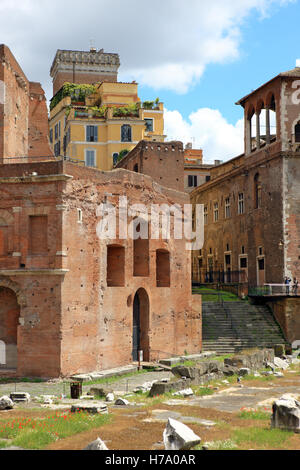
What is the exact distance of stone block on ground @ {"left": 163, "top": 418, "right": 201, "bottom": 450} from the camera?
39.0 feet

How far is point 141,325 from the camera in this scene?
2856cm

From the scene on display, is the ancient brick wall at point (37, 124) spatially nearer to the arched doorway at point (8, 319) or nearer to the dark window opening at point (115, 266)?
the dark window opening at point (115, 266)

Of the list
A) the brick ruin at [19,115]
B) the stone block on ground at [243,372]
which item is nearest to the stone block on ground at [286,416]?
the stone block on ground at [243,372]

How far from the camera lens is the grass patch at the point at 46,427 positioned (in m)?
12.7

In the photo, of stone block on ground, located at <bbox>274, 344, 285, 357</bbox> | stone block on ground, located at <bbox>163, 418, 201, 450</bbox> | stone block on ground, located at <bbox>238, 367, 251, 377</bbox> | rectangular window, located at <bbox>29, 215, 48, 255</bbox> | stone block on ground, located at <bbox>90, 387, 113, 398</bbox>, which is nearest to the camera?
stone block on ground, located at <bbox>163, 418, 201, 450</bbox>

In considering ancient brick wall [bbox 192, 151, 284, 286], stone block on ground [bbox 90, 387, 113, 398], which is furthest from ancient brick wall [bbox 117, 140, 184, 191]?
stone block on ground [bbox 90, 387, 113, 398]

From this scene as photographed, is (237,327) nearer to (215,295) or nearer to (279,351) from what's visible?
(279,351)

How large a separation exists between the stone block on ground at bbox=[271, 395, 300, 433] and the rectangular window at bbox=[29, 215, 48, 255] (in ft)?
40.1

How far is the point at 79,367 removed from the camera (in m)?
23.3

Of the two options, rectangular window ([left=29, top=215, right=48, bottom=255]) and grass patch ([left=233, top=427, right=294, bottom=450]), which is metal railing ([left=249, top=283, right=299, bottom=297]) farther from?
grass patch ([left=233, top=427, right=294, bottom=450])

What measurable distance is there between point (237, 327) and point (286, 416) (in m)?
21.0

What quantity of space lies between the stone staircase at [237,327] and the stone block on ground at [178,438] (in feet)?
67.7
